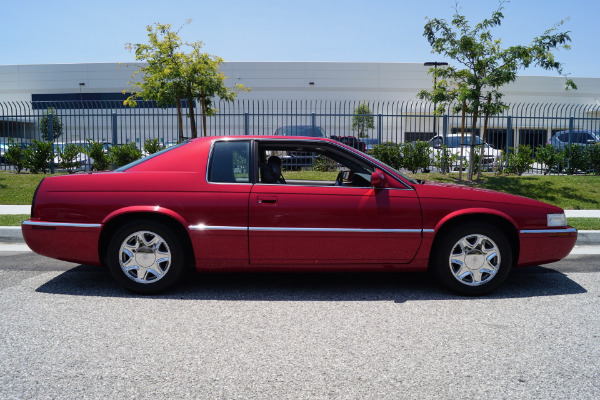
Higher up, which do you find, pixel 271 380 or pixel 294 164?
pixel 294 164

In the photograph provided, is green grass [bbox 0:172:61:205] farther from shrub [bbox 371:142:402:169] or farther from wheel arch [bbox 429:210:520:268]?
wheel arch [bbox 429:210:520:268]

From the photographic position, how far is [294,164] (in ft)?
52.9

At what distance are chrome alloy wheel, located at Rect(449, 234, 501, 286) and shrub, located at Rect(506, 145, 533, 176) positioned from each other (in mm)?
12442

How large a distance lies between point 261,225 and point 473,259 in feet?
6.58

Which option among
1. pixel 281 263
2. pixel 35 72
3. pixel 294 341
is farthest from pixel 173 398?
pixel 35 72

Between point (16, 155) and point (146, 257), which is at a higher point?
point (16, 155)

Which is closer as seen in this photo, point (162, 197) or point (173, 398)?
point (173, 398)

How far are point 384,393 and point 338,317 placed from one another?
138cm

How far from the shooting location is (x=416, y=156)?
15828mm

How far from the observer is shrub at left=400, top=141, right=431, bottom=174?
51.9 feet

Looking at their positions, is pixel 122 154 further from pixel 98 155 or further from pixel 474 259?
pixel 474 259

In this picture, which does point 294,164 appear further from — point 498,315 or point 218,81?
point 498,315

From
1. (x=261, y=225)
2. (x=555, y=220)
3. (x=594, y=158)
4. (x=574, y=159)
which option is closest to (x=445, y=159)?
(x=574, y=159)

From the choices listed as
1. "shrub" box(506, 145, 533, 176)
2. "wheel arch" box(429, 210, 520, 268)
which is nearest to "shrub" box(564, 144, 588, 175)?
"shrub" box(506, 145, 533, 176)
